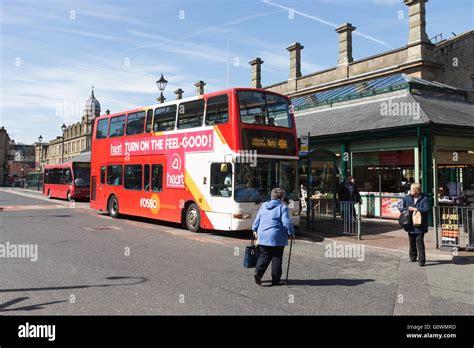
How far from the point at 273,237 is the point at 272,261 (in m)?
0.43

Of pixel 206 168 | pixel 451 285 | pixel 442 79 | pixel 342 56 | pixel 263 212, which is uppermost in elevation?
pixel 342 56

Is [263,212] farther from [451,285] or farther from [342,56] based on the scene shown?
[342,56]

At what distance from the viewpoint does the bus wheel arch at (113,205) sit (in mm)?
17562

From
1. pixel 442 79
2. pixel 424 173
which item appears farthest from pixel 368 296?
pixel 442 79

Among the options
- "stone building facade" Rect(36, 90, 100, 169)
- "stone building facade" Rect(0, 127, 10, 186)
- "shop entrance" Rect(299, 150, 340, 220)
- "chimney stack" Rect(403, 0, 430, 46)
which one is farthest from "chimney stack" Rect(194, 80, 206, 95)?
"stone building facade" Rect(0, 127, 10, 186)

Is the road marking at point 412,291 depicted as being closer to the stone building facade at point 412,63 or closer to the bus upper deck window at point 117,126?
the bus upper deck window at point 117,126

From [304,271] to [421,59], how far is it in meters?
19.3

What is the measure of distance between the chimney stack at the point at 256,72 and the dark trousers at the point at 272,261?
109 feet

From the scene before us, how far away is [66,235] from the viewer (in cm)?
1213

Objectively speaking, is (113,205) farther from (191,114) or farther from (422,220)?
(422,220)

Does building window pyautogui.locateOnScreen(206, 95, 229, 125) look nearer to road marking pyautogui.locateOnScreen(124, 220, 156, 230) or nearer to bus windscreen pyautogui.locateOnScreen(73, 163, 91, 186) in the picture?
road marking pyautogui.locateOnScreen(124, 220, 156, 230)

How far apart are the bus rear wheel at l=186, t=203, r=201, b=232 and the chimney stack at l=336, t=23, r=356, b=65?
19.7m

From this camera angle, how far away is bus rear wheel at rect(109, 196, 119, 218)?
57.6 ft

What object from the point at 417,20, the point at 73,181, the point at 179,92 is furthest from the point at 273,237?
the point at 179,92
